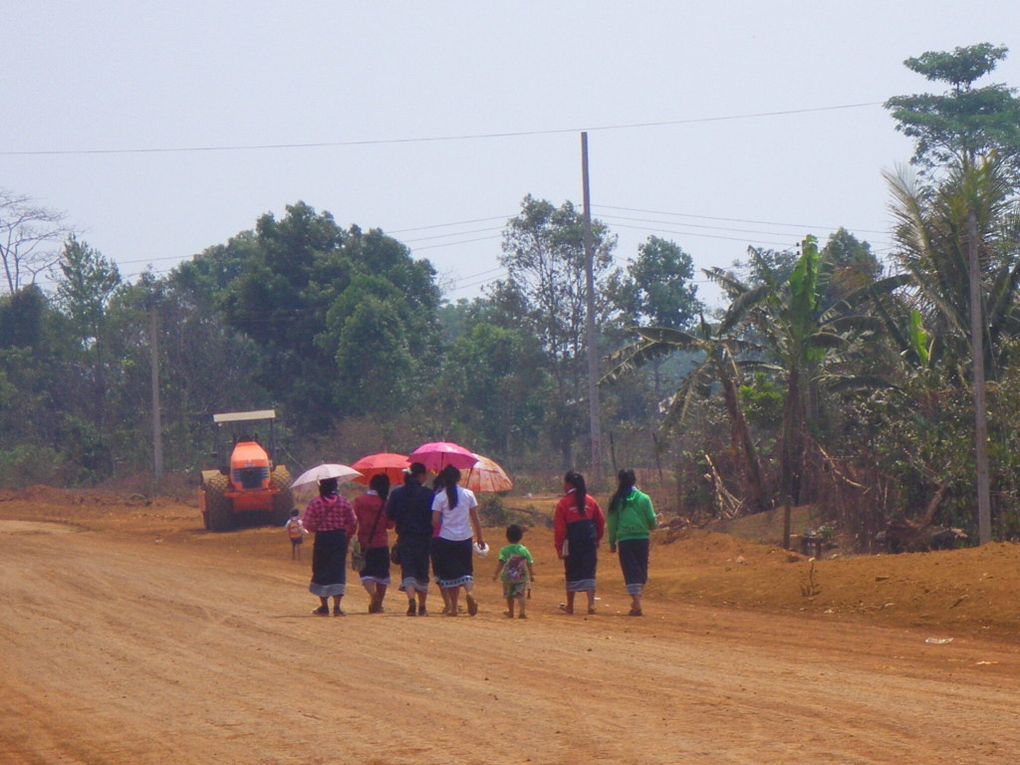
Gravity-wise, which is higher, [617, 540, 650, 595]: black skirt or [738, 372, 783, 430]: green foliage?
[738, 372, 783, 430]: green foliage

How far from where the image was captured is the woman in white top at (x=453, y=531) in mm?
14805

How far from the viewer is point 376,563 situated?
51.1 ft

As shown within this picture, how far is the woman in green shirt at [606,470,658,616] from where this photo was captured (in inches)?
609

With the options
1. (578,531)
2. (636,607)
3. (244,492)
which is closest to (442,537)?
(578,531)

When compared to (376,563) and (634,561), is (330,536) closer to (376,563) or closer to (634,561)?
(376,563)

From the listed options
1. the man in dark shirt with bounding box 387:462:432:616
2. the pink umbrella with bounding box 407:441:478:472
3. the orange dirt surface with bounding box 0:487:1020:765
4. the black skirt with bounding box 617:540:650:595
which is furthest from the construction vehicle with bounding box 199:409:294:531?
the black skirt with bounding box 617:540:650:595

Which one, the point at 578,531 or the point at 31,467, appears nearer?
the point at 578,531

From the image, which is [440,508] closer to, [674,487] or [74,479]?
[674,487]

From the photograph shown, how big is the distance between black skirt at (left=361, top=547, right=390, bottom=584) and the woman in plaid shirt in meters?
0.32

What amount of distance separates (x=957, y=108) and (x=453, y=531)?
3888 cm

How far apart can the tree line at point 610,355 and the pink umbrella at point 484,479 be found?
20.1 feet

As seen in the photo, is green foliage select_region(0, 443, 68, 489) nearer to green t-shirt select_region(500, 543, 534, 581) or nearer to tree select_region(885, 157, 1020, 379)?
tree select_region(885, 157, 1020, 379)

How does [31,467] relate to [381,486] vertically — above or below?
above

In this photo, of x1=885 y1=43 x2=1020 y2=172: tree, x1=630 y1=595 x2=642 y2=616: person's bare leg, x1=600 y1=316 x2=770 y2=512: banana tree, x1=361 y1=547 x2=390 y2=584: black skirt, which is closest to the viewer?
x1=361 y1=547 x2=390 y2=584: black skirt
